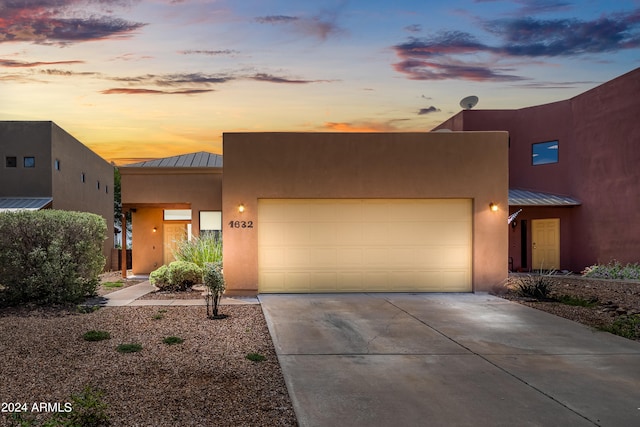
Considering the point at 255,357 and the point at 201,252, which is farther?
the point at 201,252

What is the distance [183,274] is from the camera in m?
11.9

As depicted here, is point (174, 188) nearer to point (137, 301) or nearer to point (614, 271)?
point (137, 301)

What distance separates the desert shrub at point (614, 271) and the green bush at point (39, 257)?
48.1ft

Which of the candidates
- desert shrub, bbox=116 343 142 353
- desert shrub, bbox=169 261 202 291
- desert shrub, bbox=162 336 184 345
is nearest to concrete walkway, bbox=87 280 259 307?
desert shrub, bbox=169 261 202 291

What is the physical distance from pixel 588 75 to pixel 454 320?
12.6m

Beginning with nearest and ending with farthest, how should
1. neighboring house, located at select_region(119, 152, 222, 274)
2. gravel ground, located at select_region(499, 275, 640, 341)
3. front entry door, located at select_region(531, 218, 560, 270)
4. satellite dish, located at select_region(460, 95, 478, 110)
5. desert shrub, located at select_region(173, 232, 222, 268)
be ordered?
gravel ground, located at select_region(499, 275, 640, 341), desert shrub, located at select_region(173, 232, 222, 268), neighboring house, located at select_region(119, 152, 222, 274), front entry door, located at select_region(531, 218, 560, 270), satellite dish, located at select_region(460, 95, 478, 110)

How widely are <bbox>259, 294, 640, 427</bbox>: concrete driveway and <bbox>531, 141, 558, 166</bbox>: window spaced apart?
34.2 ft

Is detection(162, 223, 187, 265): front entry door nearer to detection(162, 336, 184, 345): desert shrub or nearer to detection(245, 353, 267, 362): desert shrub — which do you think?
detection(162, 336, 184, 345): desert shrub

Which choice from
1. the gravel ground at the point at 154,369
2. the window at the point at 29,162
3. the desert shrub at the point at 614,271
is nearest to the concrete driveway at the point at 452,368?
the gravel ground at the point at 154,369

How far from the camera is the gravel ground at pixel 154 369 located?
4.10 metres

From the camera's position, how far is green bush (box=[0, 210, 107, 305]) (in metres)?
9.22

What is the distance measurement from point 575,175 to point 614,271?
412cm

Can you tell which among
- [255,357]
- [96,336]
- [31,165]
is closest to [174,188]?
[31,165]

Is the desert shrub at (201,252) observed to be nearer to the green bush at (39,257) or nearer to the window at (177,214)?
the green bush at (39,257)
